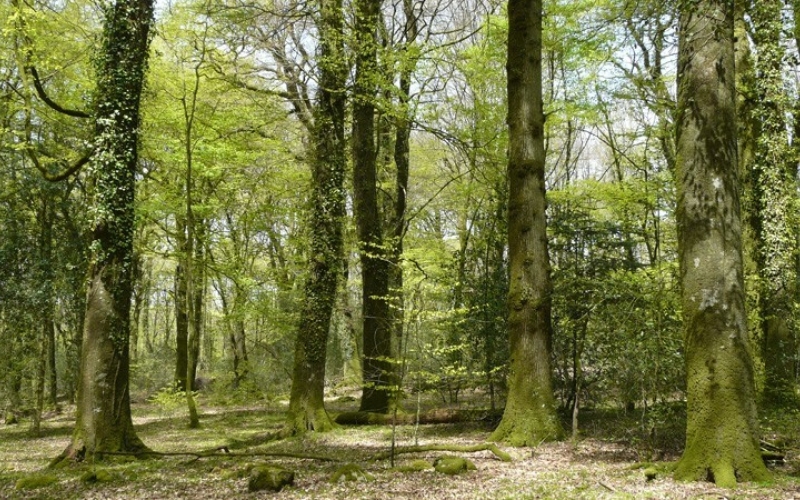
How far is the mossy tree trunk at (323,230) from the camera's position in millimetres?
10758

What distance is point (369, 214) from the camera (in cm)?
1285

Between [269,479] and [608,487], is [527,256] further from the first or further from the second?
[269,479]

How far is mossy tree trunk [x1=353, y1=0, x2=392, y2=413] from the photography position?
12.0 m

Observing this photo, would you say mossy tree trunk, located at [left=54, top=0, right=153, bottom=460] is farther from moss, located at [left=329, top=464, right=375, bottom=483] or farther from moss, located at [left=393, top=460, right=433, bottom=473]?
moss, located at [left=393, top=460, right=433, bottom=473]

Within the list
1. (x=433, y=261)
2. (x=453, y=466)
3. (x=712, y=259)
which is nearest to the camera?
(x=712, y=259)

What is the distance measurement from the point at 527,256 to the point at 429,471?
3.43 meters

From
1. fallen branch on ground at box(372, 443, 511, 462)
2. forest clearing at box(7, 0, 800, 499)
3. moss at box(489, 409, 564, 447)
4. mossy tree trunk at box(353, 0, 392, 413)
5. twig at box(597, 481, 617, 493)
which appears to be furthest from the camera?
mossy tree trunk at box(353, 0, 392, 413)

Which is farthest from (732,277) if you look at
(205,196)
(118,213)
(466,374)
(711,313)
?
(205,196)

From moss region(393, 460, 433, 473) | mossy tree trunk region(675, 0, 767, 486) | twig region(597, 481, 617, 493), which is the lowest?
moss region(393, 460, 433, 473)

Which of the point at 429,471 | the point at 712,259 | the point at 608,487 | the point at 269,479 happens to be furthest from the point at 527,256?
the point at 269,479

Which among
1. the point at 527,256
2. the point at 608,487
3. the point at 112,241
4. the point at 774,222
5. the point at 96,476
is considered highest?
the point at 774,222

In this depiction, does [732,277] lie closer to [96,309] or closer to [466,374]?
[466,374]

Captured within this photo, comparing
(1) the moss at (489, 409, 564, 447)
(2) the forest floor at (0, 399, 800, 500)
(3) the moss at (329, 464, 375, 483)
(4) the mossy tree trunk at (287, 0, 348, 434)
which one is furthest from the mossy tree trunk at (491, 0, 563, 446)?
(4) the mossy tree trunk at (287, 0, 348, 434)

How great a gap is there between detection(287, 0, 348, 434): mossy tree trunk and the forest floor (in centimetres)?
95
